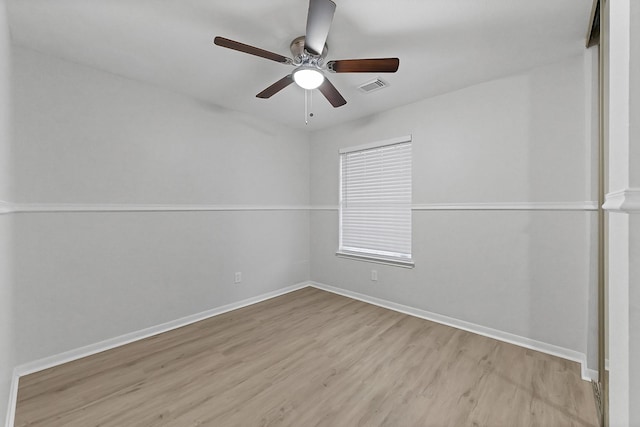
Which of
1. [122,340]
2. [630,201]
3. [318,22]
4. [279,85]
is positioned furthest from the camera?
[122,340]

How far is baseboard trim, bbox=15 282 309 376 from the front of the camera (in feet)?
6.80

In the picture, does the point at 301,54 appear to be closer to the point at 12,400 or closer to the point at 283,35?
the point at 283,35

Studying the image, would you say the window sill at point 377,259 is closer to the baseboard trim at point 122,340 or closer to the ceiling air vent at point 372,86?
the baseboard trim at point 122,340

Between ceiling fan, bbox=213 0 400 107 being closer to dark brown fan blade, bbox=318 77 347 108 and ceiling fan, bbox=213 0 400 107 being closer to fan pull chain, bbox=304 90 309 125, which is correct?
dark brown fan blade, bbox=318 77 347 108

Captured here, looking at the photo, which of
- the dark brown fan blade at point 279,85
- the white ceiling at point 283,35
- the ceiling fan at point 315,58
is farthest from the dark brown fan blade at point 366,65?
the dark brown fan blade at point 279,85

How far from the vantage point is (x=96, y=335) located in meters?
2.34

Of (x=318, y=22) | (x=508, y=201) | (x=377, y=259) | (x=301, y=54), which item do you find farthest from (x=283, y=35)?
(x=377, y=259)

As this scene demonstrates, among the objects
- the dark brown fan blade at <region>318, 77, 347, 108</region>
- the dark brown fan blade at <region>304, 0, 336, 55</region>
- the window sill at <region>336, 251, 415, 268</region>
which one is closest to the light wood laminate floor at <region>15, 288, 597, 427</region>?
the window sill at <region>336, 251, 415, 268</region>

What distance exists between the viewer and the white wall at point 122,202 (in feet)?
6.81

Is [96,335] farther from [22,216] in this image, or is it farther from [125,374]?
[22,216]

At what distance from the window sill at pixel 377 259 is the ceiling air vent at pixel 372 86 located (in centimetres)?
190

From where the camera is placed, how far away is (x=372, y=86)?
2686 mm

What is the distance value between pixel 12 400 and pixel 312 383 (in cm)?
189

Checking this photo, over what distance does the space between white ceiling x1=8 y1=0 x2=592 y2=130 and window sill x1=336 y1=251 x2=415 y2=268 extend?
1.91 metres
